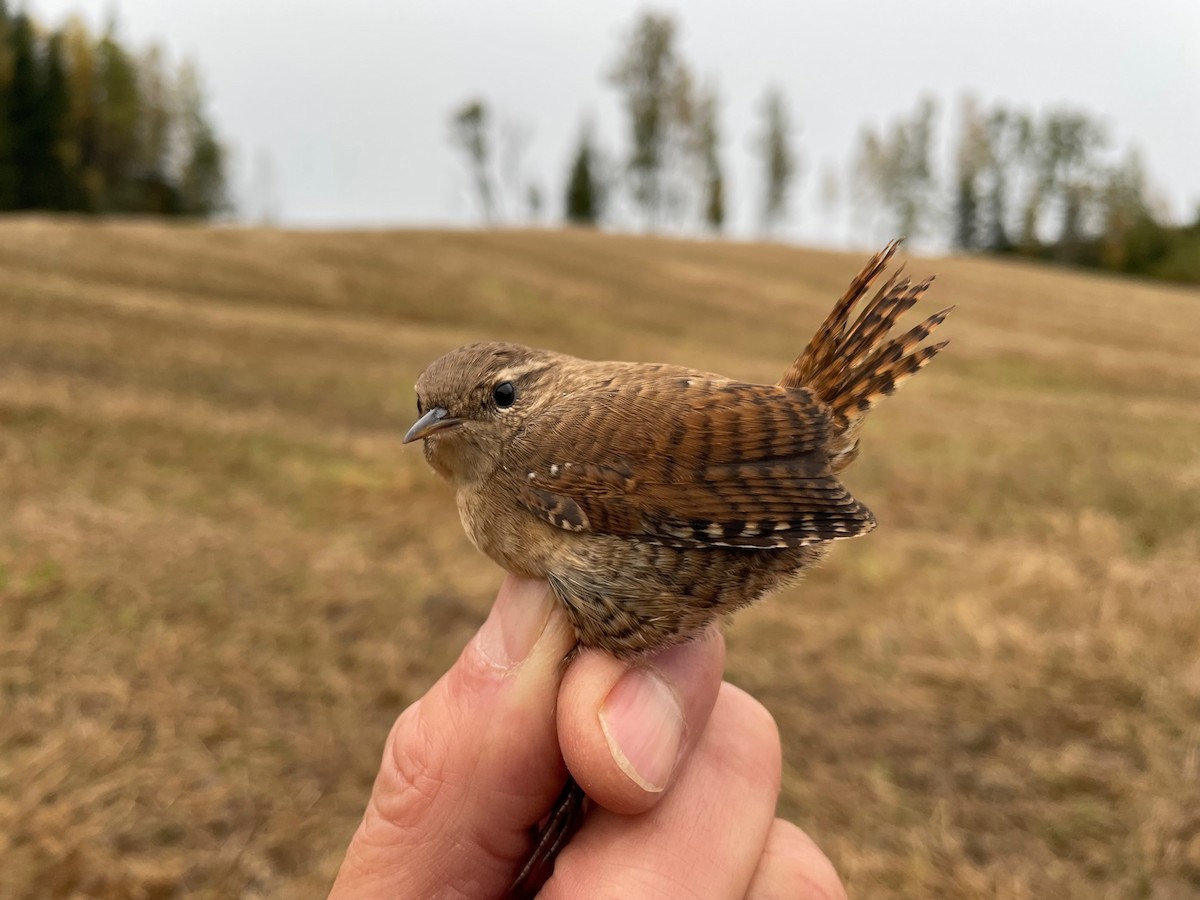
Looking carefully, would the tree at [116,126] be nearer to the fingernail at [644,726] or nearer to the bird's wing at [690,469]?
the bird's wing at [690,469]

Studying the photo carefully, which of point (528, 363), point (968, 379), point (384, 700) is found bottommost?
point (384, 700)

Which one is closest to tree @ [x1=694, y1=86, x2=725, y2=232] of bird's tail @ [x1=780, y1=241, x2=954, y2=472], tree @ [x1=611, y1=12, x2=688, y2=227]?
tree @ [x1=611, y1=12, x2=688, y2=227]

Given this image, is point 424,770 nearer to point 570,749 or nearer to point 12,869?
point 570,749

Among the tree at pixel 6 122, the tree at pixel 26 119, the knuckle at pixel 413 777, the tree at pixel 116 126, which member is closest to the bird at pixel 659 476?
the knuckle at pixel 413 777

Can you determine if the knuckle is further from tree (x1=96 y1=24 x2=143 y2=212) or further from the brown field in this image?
tree (x1=96 y1=24 x2=143 y2=212)

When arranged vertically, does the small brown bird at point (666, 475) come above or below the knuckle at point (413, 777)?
above

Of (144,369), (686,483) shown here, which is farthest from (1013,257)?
(686,483)
